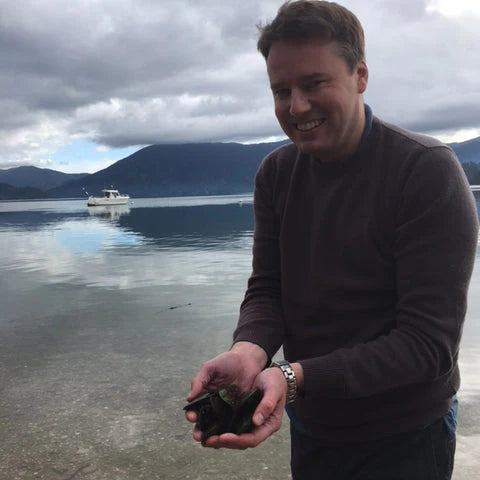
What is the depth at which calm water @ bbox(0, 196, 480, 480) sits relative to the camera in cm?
495

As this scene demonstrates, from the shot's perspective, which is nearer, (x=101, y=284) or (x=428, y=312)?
(x=428, y=312)

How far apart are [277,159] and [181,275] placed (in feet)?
46.7

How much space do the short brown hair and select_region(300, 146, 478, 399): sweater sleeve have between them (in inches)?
20.7

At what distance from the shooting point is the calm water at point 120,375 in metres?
4.95

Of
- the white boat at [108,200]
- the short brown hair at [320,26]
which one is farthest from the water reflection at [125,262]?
the white boat at [108,200]

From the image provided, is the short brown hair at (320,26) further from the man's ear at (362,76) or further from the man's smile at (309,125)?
the man's smile at (309,125)

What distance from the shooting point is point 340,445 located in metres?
Result: 2.32

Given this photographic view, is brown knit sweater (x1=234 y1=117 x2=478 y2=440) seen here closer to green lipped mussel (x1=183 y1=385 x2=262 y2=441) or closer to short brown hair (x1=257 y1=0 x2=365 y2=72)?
green lipped mussel (x1=183 y1=385 x2=262 y2=441)

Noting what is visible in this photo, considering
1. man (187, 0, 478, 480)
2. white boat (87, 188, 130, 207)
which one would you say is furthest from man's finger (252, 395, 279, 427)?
white boat (87, 188, 130, 207)

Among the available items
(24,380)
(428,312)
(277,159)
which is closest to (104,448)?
(24,380)

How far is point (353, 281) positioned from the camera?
2201 millimetres

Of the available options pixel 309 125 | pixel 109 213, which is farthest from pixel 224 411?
pixel 109 213

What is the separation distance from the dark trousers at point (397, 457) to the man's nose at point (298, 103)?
1.39 meters

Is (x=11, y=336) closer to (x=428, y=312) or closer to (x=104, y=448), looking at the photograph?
(x=104, y=448)
